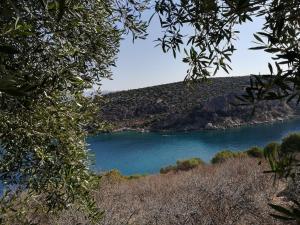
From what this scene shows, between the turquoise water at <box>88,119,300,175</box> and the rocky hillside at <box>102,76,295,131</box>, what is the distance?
5.07 meters

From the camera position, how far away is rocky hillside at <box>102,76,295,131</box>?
68.6 meters

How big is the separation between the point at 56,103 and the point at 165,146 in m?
47.4

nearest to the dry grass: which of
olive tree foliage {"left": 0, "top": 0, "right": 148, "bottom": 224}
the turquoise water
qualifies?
olive tree foliage {"left": 0, "top": 0, "right": 148, "bottom": 224}

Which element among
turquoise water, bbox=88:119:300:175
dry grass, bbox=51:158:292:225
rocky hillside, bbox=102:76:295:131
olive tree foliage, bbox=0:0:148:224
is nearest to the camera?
olive tree foliage, bbox=0:0:148:224

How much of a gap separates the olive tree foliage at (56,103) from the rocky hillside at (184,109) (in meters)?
57.7

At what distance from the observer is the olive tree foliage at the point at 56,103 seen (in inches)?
112

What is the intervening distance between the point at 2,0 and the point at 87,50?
1.75 m

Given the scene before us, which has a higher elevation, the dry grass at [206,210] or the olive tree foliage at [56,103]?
the olive tree foliage at [56,103]

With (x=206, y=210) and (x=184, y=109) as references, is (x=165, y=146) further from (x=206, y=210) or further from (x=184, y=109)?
(x=206, y=210)

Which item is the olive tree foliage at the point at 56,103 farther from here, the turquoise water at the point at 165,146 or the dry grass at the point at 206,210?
the turquoise water at the point at 165,146

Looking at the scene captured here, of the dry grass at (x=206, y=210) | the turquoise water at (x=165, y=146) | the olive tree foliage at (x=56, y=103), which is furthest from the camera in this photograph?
the turquoise water at (x=165, y=146)

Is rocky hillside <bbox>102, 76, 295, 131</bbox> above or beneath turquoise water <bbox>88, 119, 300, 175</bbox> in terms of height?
above

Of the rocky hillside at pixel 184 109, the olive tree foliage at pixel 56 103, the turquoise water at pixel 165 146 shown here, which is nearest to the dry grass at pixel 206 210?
the olive tree foliage at pixel 56 103

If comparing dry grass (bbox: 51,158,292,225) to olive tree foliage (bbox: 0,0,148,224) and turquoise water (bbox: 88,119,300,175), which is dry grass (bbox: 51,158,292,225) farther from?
turquoise water (bbox: 88,119,300,175)
